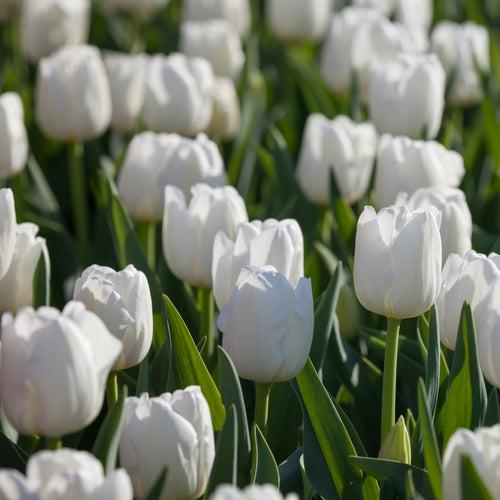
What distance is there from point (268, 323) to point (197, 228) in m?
0.41

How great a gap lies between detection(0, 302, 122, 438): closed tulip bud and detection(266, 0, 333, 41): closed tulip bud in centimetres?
206

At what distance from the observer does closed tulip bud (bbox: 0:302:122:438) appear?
1.09 m

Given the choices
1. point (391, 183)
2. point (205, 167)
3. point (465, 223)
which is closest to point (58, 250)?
point (205, 167)

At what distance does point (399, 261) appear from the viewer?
4.40 feet

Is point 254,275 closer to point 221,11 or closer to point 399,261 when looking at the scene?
point 399,261

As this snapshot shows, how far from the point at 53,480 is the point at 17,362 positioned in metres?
0.19

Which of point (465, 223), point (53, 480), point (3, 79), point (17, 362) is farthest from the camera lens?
point (3, 79)

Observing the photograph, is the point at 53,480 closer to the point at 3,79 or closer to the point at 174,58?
the point at 174,58

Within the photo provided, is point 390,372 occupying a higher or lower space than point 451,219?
lower

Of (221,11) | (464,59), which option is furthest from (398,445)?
(221,11)

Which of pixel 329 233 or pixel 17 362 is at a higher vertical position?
pixel 17 362

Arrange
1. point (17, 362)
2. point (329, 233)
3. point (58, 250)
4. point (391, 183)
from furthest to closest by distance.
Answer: point (329, 233) < point (58, 250) < point (391, 183) < point (17, 362)

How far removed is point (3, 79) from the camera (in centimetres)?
279

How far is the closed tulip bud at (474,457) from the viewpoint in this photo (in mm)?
1036
